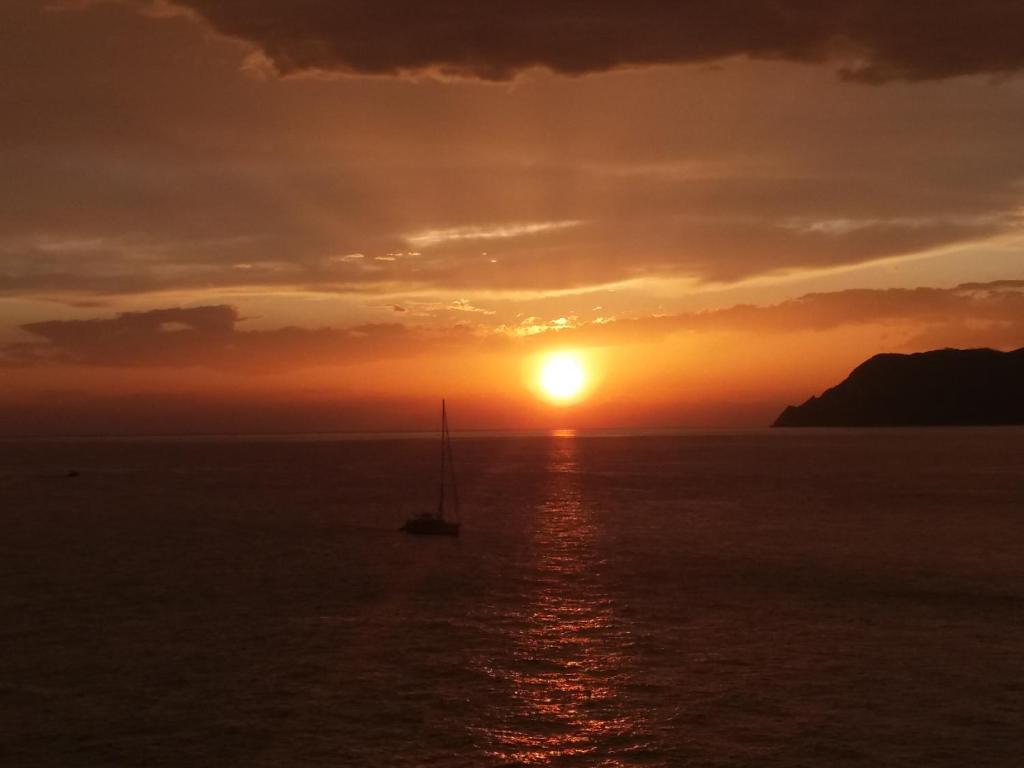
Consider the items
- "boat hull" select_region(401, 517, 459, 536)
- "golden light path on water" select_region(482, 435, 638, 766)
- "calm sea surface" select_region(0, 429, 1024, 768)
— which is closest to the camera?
"golden light path on water" select_region(482, 435, 638, 766)

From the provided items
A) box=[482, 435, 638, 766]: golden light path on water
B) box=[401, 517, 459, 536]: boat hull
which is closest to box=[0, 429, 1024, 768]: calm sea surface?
box=[482, 435, 638, 766]: golden light path on water

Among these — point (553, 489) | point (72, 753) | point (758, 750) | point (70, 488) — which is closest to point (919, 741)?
point (758, 750)

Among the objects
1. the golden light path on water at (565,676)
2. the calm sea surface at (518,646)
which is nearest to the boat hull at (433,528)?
the calm sea surface at (518,646)

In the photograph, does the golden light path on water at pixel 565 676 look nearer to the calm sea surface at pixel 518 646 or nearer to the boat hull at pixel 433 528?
the calm sea surface at pixel 518 646

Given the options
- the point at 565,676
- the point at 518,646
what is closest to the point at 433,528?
the point at 518,646

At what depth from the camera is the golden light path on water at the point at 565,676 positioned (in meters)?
33.4

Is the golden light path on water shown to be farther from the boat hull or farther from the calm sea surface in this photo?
the boat hull

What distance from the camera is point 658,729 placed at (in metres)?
34.6

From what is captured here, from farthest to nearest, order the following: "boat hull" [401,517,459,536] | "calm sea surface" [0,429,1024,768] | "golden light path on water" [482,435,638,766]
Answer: "boat hull" [401,517,459,536]
"calm sea surface" [0,429,1024,768]
"golden light path on water" [482,435,638,766]

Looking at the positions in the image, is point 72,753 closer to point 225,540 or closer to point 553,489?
point 225,540

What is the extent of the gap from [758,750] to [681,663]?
395 inches

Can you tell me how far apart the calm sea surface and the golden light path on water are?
0.15 meters

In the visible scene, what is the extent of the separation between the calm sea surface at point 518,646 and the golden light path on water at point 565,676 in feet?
0.50

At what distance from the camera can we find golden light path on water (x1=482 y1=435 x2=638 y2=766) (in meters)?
33.4
